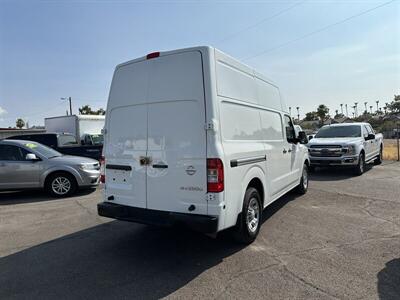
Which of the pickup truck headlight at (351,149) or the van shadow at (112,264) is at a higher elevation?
the pickup truck headlight at (351,149)

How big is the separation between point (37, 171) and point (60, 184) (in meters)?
0.70

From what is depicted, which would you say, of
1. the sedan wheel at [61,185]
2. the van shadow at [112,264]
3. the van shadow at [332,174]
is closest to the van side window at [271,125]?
the van shadow at [112,264]

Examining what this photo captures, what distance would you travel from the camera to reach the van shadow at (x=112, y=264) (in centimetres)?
370

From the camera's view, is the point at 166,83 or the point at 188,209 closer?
the point at 188,209

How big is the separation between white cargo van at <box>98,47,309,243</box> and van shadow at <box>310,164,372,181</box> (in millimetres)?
6804

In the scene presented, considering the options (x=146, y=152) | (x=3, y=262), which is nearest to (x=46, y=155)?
(x=3, y=262)

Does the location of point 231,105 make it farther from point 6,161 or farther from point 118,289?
point 6,161

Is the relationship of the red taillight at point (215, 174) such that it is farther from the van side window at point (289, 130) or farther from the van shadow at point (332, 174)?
the van shadow at point (332, 174)

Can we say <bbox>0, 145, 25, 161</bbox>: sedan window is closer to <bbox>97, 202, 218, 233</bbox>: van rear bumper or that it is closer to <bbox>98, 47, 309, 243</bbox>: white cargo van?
<bbox>98, 47, 309, 243</bbox>: white cargo van

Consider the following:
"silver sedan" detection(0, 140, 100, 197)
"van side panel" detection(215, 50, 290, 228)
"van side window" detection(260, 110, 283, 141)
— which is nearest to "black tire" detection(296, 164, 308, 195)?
"van side panel" detection(215, 50, 290, 228)

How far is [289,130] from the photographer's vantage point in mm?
7371

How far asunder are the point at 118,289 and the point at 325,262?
2.61m

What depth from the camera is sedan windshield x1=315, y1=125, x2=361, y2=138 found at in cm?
1324

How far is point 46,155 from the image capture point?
9.53 m
